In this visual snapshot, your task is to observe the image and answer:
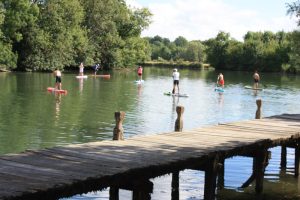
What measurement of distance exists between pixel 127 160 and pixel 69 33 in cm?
7009

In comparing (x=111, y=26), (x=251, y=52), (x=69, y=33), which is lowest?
(x=251, y=52)

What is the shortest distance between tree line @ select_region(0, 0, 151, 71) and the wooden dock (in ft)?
179

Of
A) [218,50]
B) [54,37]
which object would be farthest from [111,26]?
[218,50]

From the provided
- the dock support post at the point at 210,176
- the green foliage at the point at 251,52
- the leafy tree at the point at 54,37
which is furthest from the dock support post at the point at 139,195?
the green foliage at the point at 251,52

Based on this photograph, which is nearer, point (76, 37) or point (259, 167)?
point (259, 167)

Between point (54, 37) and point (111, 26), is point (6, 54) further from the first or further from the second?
point (111, 26)

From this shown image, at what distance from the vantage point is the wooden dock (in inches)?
330

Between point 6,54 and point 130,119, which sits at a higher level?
point 6,54

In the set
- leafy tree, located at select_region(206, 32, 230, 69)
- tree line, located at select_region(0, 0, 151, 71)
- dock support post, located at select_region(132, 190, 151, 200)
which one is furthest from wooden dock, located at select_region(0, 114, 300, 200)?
leafy tree, located at select_region(206, 32, 230, 69)

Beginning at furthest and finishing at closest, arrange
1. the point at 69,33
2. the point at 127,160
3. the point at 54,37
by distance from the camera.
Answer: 1. the point at 69,33
2. the point at 54,37
3. the point at 127,160

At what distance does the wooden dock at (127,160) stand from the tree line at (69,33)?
54.5 meters

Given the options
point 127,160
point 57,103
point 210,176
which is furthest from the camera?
point 57,103

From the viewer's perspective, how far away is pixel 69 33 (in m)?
78.8

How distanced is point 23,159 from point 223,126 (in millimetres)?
7837
